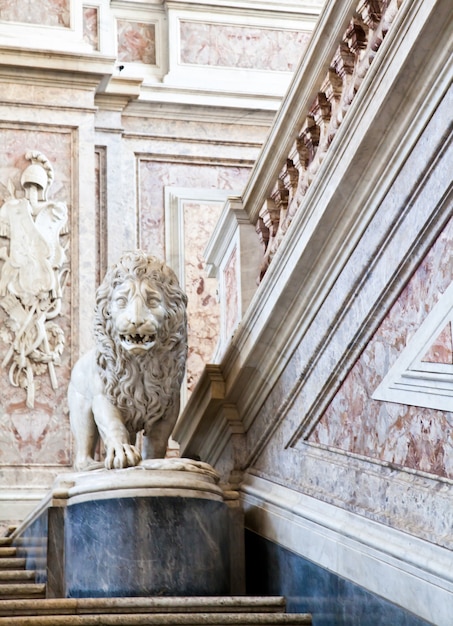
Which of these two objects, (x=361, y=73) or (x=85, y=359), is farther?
(x=85, y=359)

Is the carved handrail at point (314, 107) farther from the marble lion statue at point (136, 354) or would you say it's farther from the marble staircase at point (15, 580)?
the marble staircase at point (15, 580)

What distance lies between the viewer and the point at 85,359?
5.15 metres

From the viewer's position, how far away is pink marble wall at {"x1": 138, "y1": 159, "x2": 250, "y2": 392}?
8453mm

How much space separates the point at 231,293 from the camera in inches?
226

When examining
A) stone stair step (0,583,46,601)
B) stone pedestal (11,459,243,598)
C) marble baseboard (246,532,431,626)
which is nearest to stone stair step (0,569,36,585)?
stone stair step (0,583,46,601)

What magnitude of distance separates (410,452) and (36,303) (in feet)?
16.1

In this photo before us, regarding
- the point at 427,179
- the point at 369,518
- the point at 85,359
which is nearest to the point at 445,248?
the point at 427,179

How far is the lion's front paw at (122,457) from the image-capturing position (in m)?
4.43

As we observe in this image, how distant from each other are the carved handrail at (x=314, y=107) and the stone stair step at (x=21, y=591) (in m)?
1.73

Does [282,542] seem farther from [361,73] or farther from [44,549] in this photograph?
[361,73]

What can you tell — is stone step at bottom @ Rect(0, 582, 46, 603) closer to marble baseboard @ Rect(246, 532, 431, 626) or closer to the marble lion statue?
the marble lion statue

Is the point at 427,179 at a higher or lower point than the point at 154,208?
lower

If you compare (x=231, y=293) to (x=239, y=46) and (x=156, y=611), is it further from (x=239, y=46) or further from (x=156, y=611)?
(x=239, y=46)

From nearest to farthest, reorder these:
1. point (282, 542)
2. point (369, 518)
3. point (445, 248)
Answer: point (445, 248) < point (369, 518) < point (282, 542)
